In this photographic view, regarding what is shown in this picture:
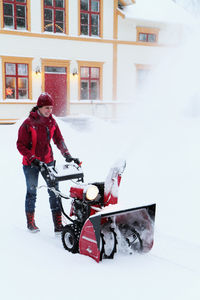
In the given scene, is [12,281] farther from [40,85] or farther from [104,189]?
[40,85]

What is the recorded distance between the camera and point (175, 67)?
15.3 metres

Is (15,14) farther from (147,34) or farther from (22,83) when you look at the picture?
(147,34)

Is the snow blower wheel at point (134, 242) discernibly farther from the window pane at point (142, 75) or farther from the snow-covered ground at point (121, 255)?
the window pane at point (142, 75)

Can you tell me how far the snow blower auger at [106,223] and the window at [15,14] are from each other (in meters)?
12.8

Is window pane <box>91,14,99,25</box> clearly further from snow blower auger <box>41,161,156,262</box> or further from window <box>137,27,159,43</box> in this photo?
snow blower auger <box>41,161,156,262</box>

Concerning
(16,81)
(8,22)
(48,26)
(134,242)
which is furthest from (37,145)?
(48,26)

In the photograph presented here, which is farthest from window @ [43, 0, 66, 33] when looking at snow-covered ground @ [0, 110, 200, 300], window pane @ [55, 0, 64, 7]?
snow-covered ground @ [0, 110, 200, 300]

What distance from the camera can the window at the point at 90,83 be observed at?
54.1 ft

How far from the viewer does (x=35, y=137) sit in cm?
395

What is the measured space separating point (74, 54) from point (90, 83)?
160 centimetres

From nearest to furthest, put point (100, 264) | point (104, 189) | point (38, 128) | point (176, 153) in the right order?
point (100, 264) → point (104, 189) → point (38, 128) → point (176, 153)

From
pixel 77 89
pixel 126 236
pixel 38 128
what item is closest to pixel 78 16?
pixel 77 89

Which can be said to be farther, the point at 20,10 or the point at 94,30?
the point at 94,30

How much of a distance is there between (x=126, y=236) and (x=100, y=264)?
1.43 ft
